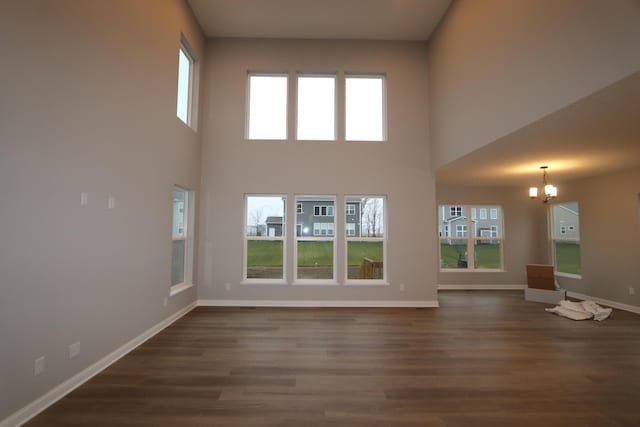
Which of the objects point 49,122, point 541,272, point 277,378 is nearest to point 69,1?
point 49,122

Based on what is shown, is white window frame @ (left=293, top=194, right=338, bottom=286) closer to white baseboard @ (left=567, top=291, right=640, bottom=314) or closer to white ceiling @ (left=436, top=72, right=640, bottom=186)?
white ceiling @ (left=436, top=72, right=640, bottom=186)

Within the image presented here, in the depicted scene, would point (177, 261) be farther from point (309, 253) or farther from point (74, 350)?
point (74, 350)

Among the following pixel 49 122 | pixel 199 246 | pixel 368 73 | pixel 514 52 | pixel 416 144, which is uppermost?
pixel 368 73

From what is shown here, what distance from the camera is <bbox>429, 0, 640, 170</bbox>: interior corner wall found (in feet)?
7.80

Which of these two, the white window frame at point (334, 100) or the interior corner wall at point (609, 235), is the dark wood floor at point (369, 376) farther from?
the white window frame at point (334, 100)

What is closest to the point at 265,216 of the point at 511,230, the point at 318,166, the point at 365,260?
Answer: the point at 318,166

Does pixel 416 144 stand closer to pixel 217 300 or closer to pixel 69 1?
pixel 217 300

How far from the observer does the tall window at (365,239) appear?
5.82 metres

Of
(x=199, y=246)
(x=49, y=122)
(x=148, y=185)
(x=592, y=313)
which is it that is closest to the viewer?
(x=49, y=122)

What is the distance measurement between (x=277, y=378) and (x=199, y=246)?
10.9 feet

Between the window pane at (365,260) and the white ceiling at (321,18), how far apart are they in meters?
3.77

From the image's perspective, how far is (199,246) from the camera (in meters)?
5.51

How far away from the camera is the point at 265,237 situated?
5.75m

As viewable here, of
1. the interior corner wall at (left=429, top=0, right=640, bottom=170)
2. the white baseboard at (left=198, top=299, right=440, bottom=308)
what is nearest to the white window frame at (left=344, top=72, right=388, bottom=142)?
the interior corner wall at (left=429, top=0, right=640, bottom=170)
